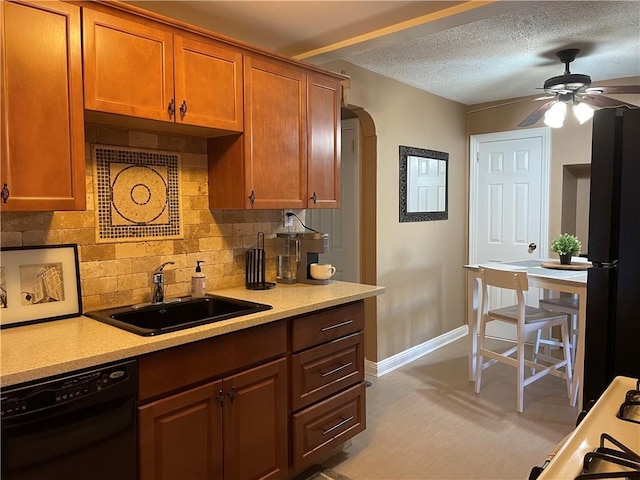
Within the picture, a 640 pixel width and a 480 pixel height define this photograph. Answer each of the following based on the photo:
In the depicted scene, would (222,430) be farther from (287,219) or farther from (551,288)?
(551,288)

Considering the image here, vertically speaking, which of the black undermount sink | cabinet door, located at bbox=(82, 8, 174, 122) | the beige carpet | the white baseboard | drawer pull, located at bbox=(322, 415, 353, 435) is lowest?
the beige carpet

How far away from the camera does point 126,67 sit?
6.39 feet

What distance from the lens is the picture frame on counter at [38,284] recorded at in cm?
190

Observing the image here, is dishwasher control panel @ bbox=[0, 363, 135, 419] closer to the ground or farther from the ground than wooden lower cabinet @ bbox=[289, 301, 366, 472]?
farther from the ground

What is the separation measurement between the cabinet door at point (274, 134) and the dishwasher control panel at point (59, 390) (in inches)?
43.5

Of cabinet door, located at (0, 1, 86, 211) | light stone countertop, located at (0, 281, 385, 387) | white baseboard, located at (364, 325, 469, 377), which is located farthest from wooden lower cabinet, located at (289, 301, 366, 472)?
white baseboard, located at (364, 325, 469, 377)

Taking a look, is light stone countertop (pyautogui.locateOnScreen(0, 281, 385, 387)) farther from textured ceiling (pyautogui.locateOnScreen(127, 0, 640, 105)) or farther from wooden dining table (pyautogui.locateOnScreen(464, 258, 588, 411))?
Answer: wooden dining table (pyautogui.locateOnScreen(464, 258, 588, 411))

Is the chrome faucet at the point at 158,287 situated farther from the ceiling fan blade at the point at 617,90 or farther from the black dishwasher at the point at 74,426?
the ceiling fan blade at the point at 617,90

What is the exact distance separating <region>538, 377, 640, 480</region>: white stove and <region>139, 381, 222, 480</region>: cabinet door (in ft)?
4.40

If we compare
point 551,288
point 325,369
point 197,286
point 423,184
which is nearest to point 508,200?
point 423,184

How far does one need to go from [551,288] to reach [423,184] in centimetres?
153

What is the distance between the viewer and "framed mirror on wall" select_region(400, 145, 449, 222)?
413 cm

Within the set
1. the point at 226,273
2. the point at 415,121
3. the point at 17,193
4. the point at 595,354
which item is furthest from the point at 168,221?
the point at 415,121

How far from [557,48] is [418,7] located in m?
1.39
